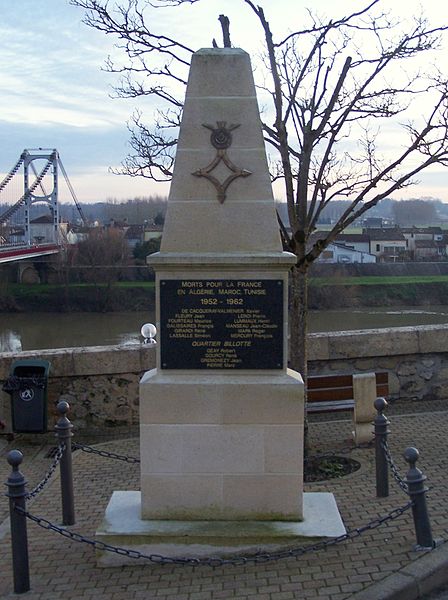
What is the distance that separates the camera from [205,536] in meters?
4.94

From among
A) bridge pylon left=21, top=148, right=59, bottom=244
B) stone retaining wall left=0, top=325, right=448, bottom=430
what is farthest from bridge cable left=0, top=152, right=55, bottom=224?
stone retaining wall left=0, top=325, right=448, bottom=430

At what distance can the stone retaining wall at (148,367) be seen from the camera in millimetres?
8578

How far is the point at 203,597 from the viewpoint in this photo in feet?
14.3

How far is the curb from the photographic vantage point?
14.1 feet

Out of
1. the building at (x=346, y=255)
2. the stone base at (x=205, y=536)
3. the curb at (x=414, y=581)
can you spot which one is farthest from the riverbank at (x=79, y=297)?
the curb at (x=414, y=581)

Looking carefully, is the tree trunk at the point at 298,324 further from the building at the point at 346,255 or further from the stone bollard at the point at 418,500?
the building at the point at 346,255

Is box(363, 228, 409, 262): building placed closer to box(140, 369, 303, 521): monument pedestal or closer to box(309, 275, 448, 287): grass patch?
box(309, 275, 448, 287): grass patch

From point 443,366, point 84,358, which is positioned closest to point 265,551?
point 84,358

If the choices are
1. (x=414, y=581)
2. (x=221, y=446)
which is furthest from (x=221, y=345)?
(x=414, y=581)

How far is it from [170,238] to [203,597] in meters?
2.42

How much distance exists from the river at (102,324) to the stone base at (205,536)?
2415 cm

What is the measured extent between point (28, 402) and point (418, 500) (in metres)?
4.81

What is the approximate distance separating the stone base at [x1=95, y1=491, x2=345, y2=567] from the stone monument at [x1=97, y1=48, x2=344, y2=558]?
31mm

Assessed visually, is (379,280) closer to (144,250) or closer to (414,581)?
(144,250)
